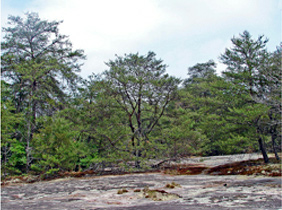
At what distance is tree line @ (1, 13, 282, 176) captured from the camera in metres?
9.41

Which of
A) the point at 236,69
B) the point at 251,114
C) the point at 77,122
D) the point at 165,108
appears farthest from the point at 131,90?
the point at 251,114

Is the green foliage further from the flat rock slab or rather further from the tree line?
the flat rock slab

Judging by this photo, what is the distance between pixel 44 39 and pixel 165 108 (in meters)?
9.95

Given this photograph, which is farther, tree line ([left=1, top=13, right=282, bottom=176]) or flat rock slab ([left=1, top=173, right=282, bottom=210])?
tree line ([left=1, top=13, right=282, bottom=176])

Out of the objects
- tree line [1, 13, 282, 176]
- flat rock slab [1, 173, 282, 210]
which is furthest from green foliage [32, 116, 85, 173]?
flat rock slab [1, 173, 282, 210]

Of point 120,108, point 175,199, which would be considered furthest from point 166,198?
point 120,108

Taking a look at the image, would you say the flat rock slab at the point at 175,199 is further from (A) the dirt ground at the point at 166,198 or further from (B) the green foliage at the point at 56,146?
(B) the green foliage at the point at 56,146

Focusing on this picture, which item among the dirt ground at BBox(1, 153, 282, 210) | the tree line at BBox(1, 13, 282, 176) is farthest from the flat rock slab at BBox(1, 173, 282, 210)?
the tree line at BBox(1, 13, 282, 176)

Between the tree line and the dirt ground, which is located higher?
the tree line

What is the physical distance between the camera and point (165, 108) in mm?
13070

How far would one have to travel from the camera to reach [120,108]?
12.5 m

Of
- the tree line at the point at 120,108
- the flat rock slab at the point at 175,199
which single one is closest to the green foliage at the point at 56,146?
the tree line at the point at 120,108

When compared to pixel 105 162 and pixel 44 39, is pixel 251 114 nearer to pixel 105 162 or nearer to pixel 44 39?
pixel 105 162

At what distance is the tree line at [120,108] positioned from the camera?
371 inches
